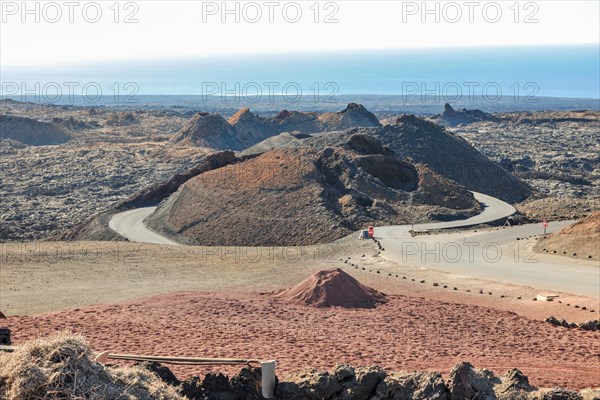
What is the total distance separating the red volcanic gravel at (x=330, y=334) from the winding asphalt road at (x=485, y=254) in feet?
24.3

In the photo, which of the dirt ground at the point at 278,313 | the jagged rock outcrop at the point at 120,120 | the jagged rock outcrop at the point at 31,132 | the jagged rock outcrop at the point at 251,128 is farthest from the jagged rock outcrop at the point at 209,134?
the dirt ground at the point at 278,313

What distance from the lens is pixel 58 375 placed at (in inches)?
410

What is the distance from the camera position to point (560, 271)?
34656mm

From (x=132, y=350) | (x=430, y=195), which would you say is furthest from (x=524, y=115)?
(x=132, y=350)

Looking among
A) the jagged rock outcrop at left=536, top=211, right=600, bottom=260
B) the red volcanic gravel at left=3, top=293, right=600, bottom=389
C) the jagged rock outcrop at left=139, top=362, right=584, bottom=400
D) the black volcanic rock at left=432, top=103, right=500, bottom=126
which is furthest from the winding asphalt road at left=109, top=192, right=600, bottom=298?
the black volcanic rock at left=432, top=103, right=500, bottom=126

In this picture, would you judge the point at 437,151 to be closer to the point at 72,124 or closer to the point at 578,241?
the point at 578,241

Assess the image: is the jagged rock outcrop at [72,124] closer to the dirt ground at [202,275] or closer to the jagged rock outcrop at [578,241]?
the dirt ground at [202,275]

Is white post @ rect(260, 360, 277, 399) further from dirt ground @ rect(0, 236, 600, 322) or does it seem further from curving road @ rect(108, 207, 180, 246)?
curving road @ rect(108, 207, 180, 246)

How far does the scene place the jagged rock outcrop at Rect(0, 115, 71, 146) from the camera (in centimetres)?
11631

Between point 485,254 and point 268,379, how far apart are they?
1086 inches

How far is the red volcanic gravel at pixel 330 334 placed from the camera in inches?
715

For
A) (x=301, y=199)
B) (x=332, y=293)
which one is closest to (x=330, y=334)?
(x=332, y=293)

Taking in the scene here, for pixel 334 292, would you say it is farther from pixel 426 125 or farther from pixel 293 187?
pixel 426 125

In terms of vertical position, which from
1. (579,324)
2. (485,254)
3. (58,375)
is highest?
(58,375)
